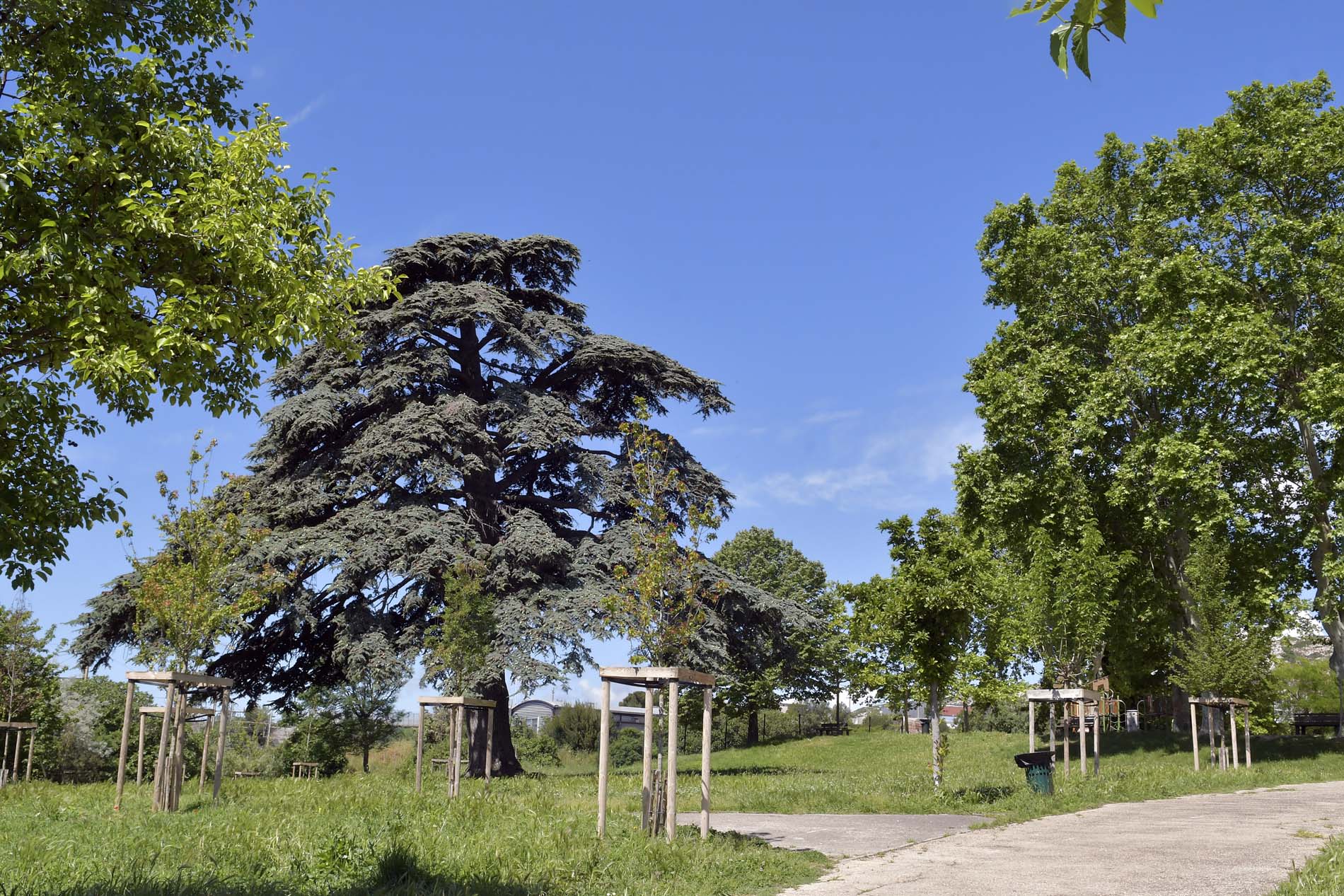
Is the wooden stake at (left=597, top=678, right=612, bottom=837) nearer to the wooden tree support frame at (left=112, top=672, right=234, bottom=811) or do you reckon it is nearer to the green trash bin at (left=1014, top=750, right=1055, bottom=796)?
the wooden tree support frame at (left=112, top=672, right=234, bottom=811)

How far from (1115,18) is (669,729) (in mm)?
9171

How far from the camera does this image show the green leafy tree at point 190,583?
15.4 m

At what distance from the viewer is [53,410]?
786 centimetres

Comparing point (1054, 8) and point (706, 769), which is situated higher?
point (1054, 8)

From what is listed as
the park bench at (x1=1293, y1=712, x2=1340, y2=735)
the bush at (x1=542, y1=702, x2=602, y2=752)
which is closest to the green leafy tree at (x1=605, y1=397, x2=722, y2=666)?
the bush at (x1=542, y1=702, x2=602, y2=752)

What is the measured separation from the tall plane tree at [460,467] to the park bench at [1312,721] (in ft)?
88.3

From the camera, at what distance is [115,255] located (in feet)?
23.3

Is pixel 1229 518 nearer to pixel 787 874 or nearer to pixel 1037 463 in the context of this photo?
pixel 1037 463

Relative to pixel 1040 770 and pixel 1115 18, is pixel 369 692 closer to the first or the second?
pixel 1040 770

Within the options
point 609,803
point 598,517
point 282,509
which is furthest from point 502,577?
point 609,803

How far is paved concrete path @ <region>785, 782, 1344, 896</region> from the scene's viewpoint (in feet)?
27.7

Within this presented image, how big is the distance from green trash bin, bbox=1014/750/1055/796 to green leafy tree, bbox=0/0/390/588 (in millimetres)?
14116

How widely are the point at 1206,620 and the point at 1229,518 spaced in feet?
10.1

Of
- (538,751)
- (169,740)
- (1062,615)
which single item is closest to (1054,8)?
(169,740)
